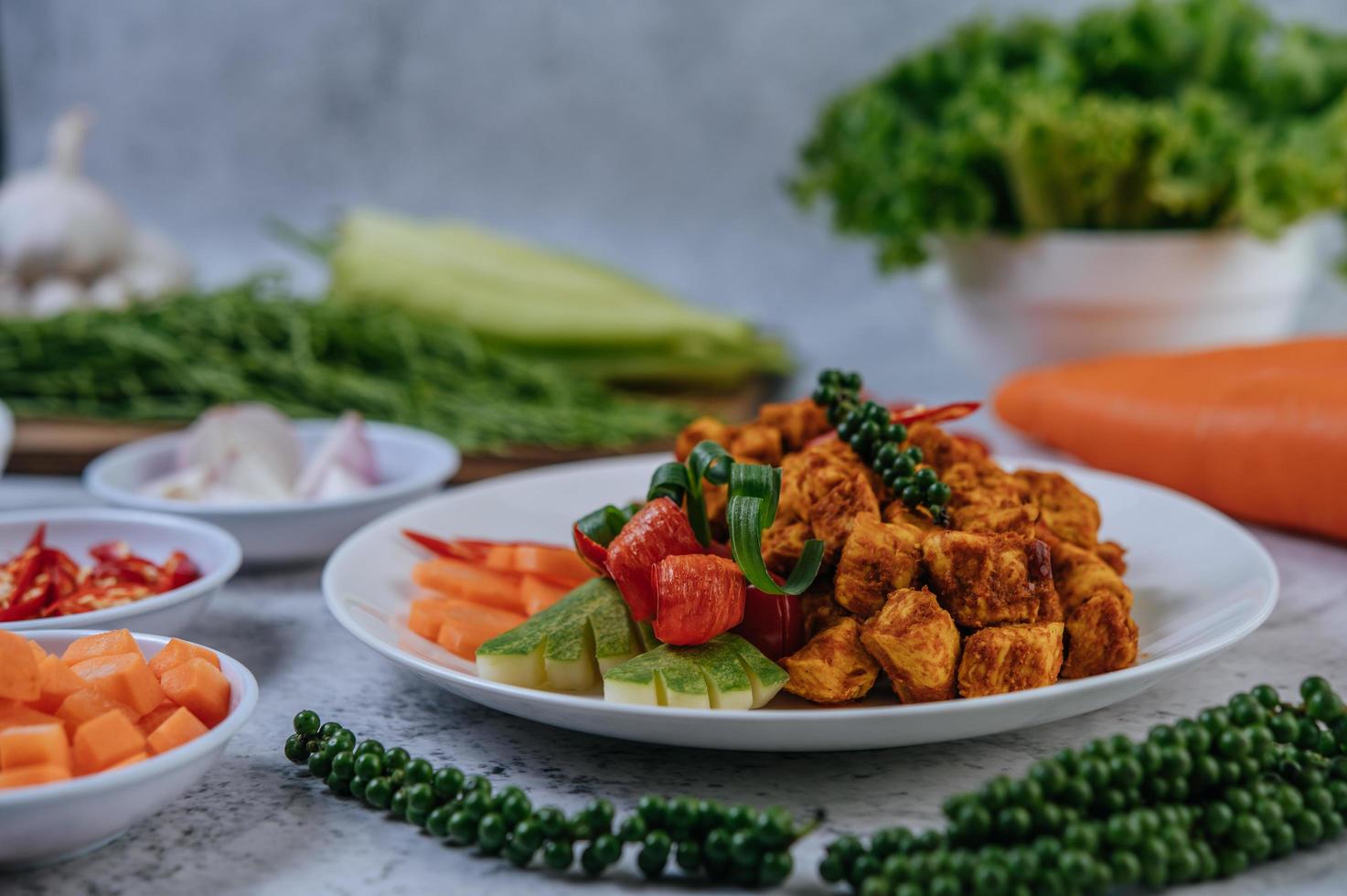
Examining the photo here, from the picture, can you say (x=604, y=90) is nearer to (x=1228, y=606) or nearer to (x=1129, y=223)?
(x=1129, y=223)

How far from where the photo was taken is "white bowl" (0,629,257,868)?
1.02 meters

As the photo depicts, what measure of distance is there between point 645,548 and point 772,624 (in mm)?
162

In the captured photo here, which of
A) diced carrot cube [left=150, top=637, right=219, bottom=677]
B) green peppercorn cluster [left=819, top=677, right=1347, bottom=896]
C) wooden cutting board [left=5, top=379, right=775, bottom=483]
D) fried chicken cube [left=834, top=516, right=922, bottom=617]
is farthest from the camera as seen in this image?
wooden cutting board [left=5, top=379, right=775, bottom=483]

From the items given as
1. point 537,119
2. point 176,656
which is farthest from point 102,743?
point 537,119

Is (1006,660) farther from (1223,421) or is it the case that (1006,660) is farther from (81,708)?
A: (1223,421)

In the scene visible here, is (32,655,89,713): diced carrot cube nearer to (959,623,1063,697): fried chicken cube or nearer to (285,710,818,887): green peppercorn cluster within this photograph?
(285,710,818,887): green peppercorn cluster

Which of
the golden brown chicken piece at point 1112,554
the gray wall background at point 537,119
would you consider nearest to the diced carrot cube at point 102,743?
the golden brown chicken piece at point 1112,554

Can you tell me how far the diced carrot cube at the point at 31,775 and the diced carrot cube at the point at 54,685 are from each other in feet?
0.32

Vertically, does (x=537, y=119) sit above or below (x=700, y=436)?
above

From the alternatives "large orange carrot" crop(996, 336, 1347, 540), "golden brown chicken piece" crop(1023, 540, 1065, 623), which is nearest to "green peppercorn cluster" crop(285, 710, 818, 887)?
"golden brown chicken piece" crop(1023, 540, 1065, 623)

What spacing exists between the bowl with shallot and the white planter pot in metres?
1.40

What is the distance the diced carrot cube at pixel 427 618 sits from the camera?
5.18 ft

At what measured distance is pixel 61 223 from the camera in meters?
3.90

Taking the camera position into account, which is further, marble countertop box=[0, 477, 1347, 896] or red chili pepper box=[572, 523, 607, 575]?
red chili pepper box=[572, 523, 607, 575]
